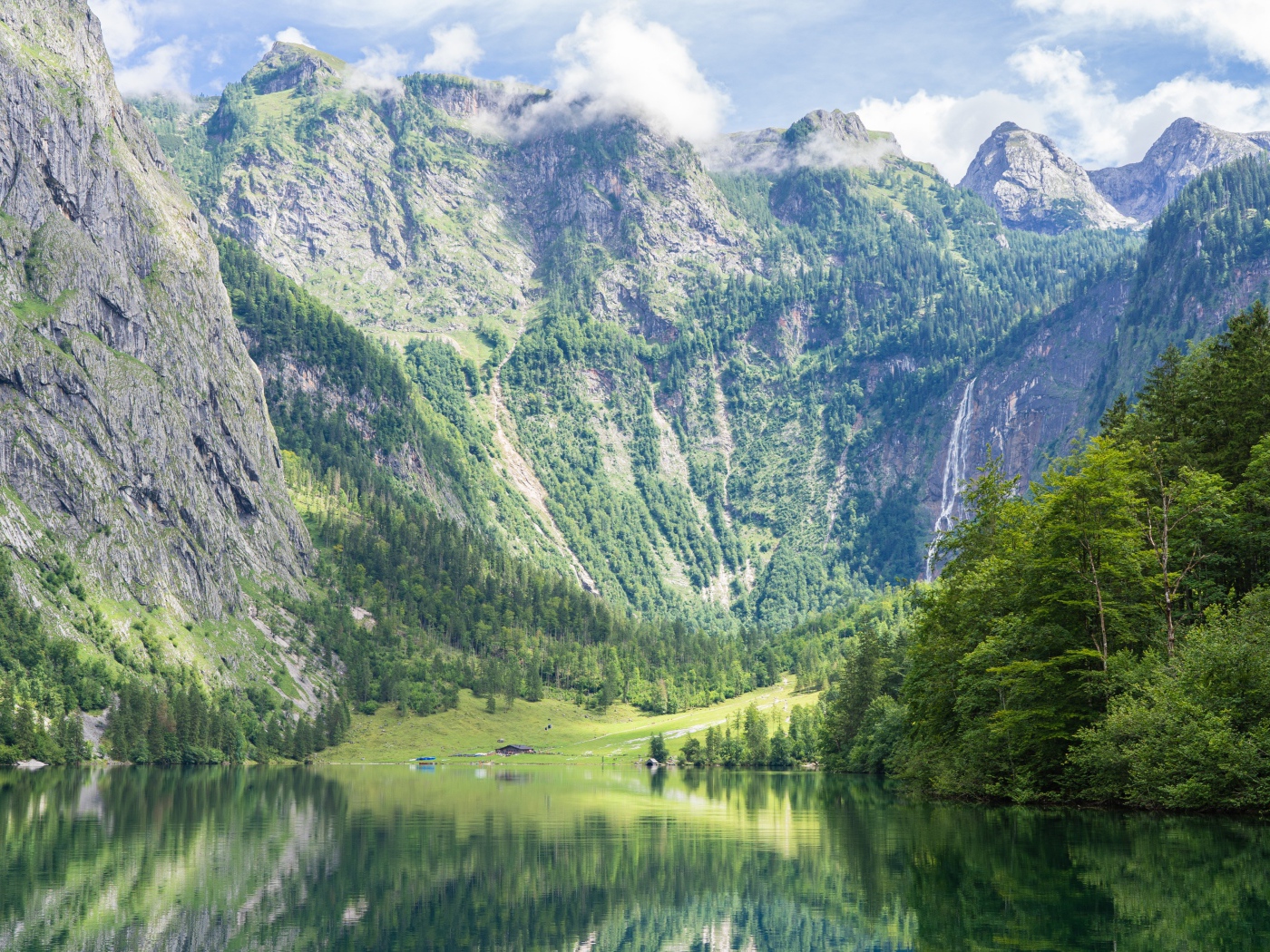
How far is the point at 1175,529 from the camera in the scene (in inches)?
2726

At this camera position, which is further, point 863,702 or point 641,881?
point 863,702

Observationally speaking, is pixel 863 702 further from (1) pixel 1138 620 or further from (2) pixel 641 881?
(2) pixel 641 881

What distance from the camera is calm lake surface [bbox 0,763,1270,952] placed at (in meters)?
32.9

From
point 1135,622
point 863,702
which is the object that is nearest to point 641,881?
point 1135,622

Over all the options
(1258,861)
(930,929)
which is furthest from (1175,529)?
(930,929)

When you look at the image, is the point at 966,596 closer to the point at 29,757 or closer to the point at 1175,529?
the point at 1175,529

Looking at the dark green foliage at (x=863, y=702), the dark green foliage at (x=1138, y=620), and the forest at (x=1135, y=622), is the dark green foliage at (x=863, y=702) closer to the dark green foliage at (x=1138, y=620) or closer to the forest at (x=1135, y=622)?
the forest at (x=1135, y=622)

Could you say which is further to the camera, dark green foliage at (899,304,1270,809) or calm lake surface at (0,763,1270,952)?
dark green foliage at (899,304,1270,809)

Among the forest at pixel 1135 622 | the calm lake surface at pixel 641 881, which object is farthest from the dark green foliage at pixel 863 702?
the calm lake surface at pixel 641 881

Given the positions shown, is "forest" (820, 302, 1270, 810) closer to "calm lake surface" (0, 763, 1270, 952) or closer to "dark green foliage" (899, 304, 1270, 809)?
"dark green foliage" (899, 304, 1270, 809)

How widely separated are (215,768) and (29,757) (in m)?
27.0

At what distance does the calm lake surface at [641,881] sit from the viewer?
32875mm

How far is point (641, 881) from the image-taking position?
4516cm

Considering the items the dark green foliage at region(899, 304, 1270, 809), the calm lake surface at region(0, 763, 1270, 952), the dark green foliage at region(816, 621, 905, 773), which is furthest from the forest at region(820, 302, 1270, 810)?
the dark green foliage at region(816, 621, 905, 773)
